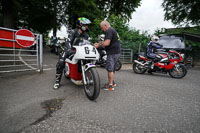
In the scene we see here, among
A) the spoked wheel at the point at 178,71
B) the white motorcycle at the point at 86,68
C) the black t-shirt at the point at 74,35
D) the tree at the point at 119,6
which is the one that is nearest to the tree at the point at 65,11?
the tree at the point at 119,6

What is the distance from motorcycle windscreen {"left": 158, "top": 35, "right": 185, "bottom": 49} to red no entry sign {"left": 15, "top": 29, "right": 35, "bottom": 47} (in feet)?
23.1

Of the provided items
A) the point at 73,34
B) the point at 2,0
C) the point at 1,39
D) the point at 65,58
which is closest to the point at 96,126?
the point at 65,58

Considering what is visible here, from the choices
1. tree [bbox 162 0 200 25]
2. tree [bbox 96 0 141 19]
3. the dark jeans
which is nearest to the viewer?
the dark jeans

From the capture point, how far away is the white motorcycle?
8.50 ft

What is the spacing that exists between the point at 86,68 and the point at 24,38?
10.3 feet

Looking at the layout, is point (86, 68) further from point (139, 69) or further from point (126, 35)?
point (126, 35)

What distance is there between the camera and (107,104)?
2.58 metres

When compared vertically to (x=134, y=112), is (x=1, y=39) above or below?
above

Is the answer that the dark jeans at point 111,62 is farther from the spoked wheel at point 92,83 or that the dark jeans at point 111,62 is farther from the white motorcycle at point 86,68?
the spoked wheel at point 92,83

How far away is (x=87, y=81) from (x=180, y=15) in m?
18.8

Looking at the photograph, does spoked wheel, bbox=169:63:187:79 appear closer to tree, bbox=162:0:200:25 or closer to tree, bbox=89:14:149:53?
tree, bbox=89:14:149:53

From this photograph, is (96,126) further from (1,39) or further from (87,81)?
(1,39)

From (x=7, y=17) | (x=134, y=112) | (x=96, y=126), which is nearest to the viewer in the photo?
(x=96, y=126)

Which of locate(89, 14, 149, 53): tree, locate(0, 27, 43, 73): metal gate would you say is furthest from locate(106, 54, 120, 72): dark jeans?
→ locate(89, 14, 149, 53): tree
